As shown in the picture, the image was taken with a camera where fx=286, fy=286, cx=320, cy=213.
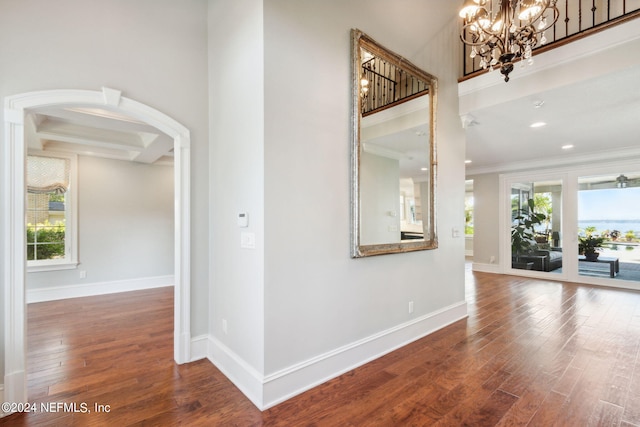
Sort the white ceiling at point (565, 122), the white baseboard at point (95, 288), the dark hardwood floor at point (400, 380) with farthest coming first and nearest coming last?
the white baseboard at point (95, 288) < the white ceiling at point (565, 122) < the dark hardwood floor at point (400, 380)

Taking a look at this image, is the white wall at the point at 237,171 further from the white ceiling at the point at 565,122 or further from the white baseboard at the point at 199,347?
the white ceiling at the point at 565,122

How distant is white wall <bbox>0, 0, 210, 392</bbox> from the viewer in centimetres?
200

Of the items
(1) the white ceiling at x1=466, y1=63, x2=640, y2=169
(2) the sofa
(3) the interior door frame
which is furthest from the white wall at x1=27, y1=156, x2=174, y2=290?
(2) the sofa

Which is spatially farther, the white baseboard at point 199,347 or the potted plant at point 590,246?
the potted plant at point 590,246

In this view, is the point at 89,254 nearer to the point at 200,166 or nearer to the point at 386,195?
the point at 200,166

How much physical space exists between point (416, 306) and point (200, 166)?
2707mm

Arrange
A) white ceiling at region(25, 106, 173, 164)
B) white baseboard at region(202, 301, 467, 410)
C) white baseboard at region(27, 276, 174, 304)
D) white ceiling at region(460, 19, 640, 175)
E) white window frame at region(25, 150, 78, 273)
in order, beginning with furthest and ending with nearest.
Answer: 1. white window frame at region(25, 150, 78, 273)
2. white baseboard at region(27, 276, 174, 304)
3. white ceiling at region(25, 106, 173, 164)
4. white ceiling at region(460, 19, 640, 175)
5. white baseboard at region(202, 301, 467, 410)

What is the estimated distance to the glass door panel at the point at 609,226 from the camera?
5527 millimetres

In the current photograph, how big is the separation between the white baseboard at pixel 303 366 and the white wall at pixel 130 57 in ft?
1.69

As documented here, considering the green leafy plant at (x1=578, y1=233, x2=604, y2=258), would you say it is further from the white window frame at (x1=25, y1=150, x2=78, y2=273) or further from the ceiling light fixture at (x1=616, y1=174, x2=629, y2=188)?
the white window frame at (x1=25, y1=150, x2=78, y2=273)

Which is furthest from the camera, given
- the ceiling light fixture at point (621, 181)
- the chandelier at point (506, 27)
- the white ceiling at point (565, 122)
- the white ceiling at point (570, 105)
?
the ceiling light fixture at point (621, 181)

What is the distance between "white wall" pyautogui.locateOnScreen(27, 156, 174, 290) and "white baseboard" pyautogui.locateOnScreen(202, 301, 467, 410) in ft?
12.6

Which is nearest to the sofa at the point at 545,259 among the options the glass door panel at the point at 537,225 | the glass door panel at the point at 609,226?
the glass door panel at the point at 537,225

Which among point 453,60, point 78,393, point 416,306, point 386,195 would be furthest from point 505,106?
point 78,393
